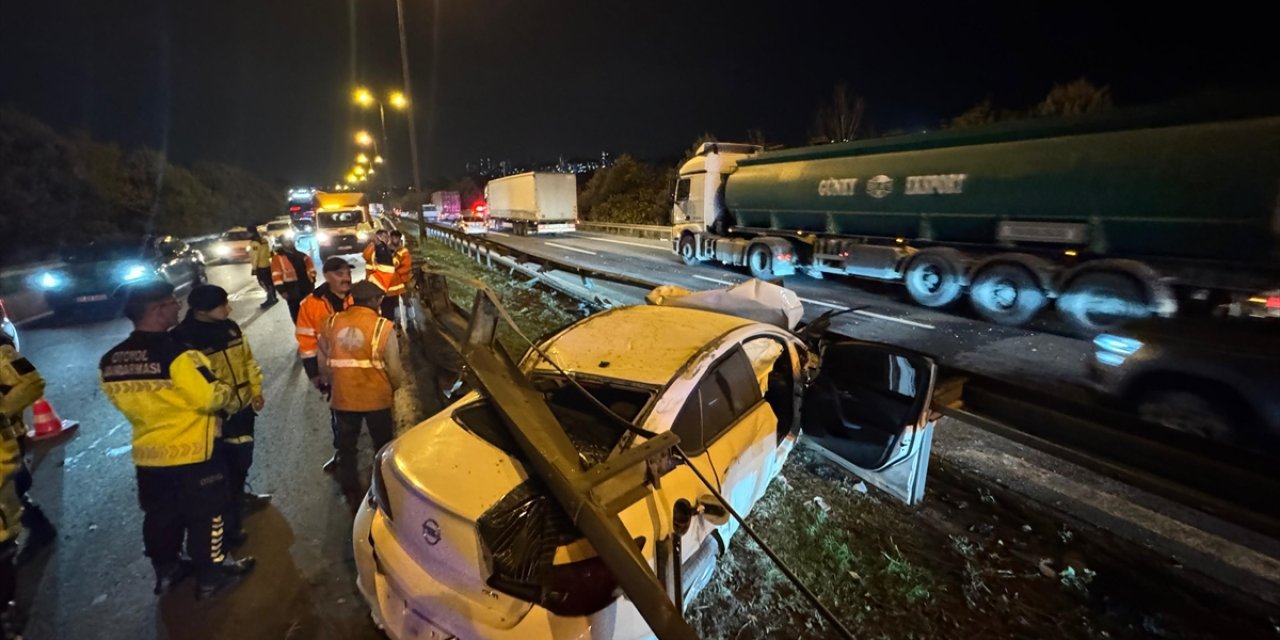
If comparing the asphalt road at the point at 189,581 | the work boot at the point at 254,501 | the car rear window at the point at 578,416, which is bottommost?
the asphalt road at the point at 189,581

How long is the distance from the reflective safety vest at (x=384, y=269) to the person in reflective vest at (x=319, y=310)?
2.91m

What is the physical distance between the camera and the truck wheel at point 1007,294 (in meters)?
8.83

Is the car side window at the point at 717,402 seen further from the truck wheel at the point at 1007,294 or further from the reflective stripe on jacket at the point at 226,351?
the truck wheel at the point at 1007,294

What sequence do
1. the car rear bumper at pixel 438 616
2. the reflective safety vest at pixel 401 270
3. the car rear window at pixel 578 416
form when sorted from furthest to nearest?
the reflective safety vest at pixel 401 270 → the car rear window at pixel 578 416 → the car rear bumper at pixel 438 616

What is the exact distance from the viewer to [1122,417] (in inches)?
118

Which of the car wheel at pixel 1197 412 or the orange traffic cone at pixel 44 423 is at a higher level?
the car wheel at pixel 1197 412

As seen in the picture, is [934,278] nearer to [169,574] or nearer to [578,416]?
[578,416]

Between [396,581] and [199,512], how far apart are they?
149 cm

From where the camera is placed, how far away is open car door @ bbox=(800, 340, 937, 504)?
11.3 feet

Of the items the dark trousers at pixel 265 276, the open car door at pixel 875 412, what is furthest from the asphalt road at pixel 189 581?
the dark trousers at pixel 265 276

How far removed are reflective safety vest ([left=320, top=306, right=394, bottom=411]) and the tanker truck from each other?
902 centimetres

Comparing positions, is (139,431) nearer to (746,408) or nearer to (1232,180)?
(746,408)

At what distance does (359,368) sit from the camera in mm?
3676

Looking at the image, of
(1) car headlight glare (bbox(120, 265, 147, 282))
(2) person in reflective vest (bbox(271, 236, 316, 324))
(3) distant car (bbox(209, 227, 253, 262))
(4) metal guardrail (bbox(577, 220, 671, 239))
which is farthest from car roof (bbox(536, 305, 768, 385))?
(4) metal guardrail (bbox(577, 220, 671, 239))
